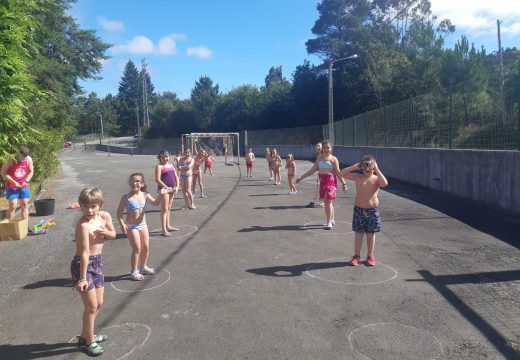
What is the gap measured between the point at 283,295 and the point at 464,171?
8.89 metres

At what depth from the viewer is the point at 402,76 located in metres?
41.9

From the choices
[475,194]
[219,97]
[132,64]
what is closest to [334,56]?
[219,97]

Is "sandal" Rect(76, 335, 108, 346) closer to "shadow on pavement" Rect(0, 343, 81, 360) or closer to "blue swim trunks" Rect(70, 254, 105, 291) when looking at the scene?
"shadow on pavement" Rect(0, 343, 81, 360)

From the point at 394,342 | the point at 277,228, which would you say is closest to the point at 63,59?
the point at 277,228

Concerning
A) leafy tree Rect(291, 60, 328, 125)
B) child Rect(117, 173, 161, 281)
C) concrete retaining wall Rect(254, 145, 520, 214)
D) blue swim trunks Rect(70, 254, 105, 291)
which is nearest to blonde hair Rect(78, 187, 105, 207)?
blue swim trunks Rect(70, 254, 105, 291)

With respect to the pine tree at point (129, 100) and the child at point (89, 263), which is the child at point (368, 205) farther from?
the pine tree at point (129, 100)

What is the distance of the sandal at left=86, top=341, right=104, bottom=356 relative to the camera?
3.95 m

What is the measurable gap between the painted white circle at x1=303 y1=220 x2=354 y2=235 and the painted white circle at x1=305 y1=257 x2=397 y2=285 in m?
1.94

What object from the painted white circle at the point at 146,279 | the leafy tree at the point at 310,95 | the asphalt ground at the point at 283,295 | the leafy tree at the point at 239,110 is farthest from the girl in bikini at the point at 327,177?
the leafy tree at the point at 239,110

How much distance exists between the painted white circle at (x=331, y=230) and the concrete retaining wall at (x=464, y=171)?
3.82 meters

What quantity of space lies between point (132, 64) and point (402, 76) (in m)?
118

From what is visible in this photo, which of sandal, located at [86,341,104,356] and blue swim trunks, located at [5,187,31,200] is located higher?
blue swim trunks, located at [5,187,31,200]

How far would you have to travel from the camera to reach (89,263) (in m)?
4.03

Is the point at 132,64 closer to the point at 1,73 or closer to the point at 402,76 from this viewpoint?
the point at 402,76
